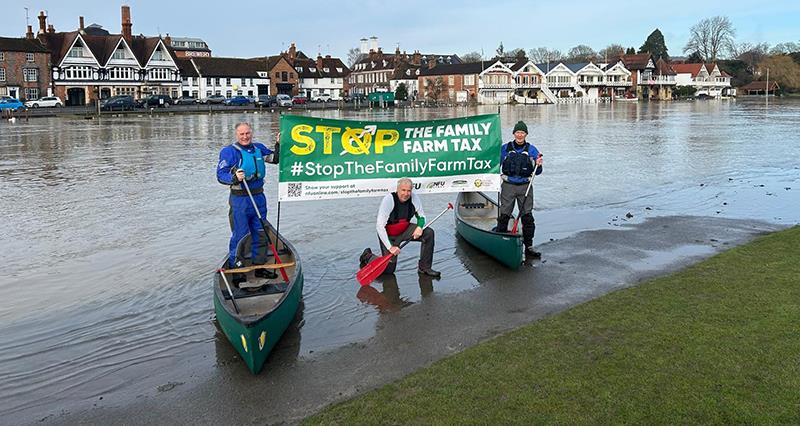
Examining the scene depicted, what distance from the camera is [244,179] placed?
9.48 metres

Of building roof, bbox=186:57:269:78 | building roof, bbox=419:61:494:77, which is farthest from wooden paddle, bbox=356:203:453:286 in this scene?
building roof, bbox=419:61:494:77

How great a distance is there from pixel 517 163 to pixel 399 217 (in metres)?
2.35

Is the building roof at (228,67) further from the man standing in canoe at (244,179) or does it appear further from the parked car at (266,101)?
the man standing in canoe at (244,179)

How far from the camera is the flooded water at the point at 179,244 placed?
830cm

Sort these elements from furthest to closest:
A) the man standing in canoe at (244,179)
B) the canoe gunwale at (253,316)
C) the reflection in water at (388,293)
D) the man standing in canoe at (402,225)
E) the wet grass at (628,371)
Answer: the man standing in canoe at (402,225) → the reflection in water at (388,293) → the man standing in canoe at (244,179) → the canoe gunwale at (253,316) → the wet grass at (628,371)

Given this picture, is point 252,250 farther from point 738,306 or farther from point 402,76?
point 402,76

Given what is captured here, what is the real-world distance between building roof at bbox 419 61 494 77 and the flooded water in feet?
291

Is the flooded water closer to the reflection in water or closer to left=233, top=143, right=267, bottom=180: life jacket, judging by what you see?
the reflection in water

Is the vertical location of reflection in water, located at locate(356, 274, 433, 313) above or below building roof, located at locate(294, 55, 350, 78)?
below

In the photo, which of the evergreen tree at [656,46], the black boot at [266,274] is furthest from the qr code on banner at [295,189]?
the evergreen tree at [656,46]

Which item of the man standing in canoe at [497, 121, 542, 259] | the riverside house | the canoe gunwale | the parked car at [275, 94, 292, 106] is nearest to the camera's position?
the canoe gunwale

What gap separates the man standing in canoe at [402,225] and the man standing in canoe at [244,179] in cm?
176

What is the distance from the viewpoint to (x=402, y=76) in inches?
5113

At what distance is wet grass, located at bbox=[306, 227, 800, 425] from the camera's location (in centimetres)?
592
